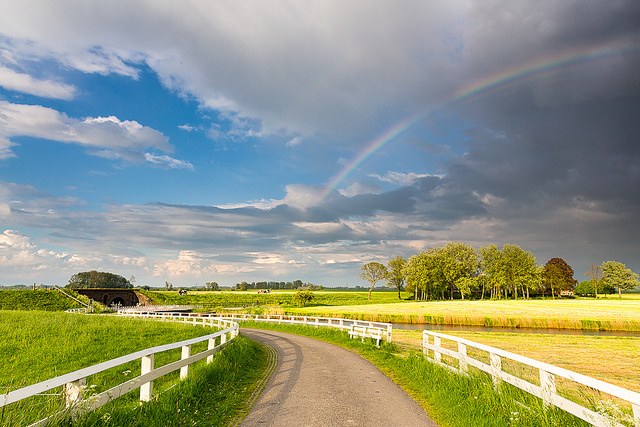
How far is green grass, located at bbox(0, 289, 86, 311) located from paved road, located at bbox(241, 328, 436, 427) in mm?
88663

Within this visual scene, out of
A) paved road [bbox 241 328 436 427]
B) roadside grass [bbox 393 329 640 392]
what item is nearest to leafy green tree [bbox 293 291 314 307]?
roadside grass [bbox 393 329 640 392]

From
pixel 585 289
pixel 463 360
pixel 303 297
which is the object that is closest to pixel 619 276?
pixel 585 289

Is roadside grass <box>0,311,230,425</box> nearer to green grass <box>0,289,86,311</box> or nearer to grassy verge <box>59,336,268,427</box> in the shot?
grassy verge <box>59,336,268,427</box>

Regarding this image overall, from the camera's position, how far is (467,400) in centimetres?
870

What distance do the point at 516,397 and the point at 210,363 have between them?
8.46m

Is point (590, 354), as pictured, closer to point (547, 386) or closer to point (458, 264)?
point (547, 386)

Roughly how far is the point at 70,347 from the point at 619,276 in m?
151

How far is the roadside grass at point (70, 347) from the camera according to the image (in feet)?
51.2

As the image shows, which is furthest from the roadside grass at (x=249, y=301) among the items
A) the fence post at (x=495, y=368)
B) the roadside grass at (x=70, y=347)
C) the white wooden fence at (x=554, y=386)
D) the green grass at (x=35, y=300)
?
the white wooden fence at (x=554, y=386)

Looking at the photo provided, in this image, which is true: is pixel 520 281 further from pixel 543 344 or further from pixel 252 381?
pixel 252 381

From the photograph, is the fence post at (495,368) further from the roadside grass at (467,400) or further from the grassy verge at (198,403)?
the grassy verge at (198,403)

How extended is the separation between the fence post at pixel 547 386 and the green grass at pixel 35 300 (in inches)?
3798

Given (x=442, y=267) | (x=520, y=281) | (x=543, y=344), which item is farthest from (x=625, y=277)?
(x=543, y=344)

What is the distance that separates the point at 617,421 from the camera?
5191 mm
